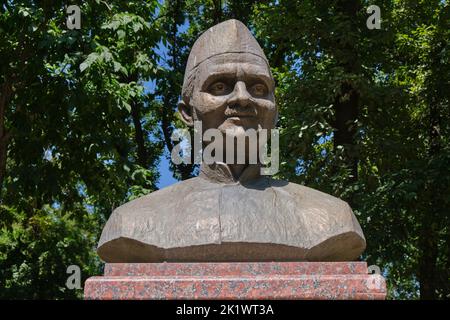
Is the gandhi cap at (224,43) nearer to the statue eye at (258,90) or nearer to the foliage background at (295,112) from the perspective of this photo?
the statue eye at (258,90)

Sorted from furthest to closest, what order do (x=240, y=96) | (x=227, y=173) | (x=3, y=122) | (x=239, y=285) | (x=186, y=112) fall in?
(x=3, y=122) → (x=186, y=112) → (x=227, y=173) → (x=240, y=96) → (x=239, y=285)

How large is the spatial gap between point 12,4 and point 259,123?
4.60 m

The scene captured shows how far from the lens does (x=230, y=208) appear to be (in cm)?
432

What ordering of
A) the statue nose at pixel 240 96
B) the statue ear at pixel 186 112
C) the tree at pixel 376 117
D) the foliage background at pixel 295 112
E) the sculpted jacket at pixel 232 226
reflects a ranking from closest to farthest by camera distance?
1. the sculpted jacket at pixel 232 226
2. the statue nose at pixel 240 96
3. the statue ear at pixel 186 112
4. the foliage background at pixel 295 112
5. the tree at pixel 376 117

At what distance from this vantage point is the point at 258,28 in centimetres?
1155

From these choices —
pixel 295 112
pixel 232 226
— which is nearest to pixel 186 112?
pixel 232 226

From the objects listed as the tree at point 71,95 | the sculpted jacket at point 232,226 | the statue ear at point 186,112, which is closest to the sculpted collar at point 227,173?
the sculpted jacket at point 232,226

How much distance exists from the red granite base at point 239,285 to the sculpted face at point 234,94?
0.94 meters

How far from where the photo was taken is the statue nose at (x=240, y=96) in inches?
176

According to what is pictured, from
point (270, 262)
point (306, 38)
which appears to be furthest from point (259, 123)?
point (306, 38)

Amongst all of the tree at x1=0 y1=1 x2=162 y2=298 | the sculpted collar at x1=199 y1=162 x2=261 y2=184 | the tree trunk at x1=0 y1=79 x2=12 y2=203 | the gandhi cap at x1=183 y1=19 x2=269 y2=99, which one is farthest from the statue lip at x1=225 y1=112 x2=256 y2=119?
the tree trunk at x1=0 y1=79 x2=12 y2=203

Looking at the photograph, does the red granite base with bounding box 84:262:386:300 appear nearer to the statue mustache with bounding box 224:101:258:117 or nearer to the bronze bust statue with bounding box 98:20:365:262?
the bronze bust statue with bounding box 98:20:365:262

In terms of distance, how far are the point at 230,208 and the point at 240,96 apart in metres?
0.67

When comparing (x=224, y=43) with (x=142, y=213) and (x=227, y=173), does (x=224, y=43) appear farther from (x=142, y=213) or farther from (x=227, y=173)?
(x=142, y=213)
